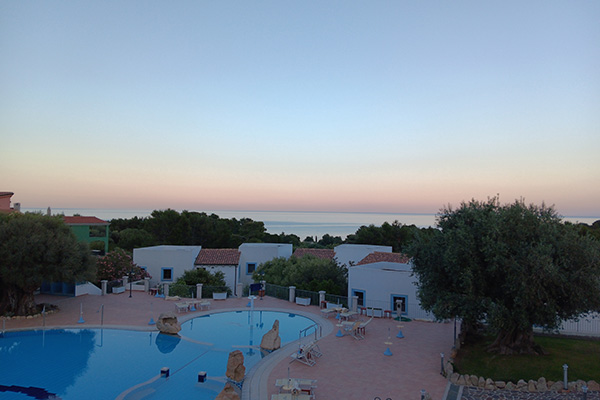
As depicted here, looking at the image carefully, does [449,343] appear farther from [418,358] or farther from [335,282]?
[335,282]

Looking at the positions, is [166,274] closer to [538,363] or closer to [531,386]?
[538,363]

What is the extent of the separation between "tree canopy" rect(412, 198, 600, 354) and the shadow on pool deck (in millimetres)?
2427

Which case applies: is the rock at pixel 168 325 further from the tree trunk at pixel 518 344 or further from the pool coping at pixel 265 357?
the tree trunk at pixel 518 344

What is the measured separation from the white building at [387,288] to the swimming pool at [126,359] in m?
4.14

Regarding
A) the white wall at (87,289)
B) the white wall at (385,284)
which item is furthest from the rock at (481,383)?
the white wall at (87,289)

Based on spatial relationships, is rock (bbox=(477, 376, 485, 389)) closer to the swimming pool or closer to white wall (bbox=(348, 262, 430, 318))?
the swimming pool

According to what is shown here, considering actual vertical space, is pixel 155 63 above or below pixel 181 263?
above

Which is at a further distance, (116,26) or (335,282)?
(335,282)

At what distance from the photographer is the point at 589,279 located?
11680 mm

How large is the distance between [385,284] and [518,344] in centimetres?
899

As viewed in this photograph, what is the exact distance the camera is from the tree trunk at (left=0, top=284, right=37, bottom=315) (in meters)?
20.4

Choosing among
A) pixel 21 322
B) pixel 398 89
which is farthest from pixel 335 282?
pixel 21 322

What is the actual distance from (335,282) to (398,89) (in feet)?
43.4

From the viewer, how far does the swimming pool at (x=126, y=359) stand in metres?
12.2
